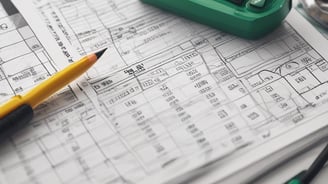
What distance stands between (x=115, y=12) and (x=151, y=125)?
15 centimetres

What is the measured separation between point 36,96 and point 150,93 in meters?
0.10

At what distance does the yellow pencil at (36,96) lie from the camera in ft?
1.08

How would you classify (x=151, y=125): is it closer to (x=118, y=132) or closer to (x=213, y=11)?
(x=118, y=132)

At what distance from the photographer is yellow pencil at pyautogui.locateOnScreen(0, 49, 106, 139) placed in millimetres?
329

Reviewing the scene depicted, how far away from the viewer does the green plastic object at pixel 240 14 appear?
1.30 ft

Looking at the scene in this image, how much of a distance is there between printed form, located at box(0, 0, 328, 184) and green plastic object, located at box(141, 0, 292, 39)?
0.01 meters

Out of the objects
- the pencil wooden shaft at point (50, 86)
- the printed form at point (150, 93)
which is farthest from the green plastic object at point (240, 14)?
the pencil wooden shaft at point (50, 86)

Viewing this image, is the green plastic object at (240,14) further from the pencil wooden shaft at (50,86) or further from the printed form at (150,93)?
the pencil wooden shaft at (50,86)

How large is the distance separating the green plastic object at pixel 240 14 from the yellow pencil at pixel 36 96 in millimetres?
104

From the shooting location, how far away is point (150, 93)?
0.37m

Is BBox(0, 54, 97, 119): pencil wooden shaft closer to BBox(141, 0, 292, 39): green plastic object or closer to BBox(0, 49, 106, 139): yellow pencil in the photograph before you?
BBox(0, 49, 106, 139): yellow pencil

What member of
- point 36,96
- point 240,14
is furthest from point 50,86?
point 240,14

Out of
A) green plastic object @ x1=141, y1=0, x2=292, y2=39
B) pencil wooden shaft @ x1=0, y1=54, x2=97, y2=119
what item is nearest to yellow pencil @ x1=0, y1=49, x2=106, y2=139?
pencil wooden shaft @ x1=0, y1=54, x2=97, y2=119

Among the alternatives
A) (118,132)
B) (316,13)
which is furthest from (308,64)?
(118,132)
